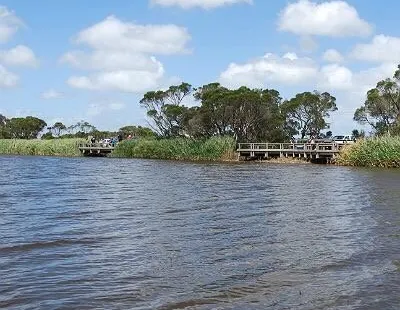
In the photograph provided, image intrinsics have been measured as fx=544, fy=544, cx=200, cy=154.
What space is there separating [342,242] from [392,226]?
2728mm

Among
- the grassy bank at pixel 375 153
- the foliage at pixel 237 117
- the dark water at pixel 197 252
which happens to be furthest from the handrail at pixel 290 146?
the dark water at pixel 197 252

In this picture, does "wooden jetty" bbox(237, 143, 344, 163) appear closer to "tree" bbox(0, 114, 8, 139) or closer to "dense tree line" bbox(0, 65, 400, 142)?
"dense tree line" bbox(0, 65, 400, 142)

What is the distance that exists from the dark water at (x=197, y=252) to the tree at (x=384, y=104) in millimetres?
45962

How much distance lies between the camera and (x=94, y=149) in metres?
70.2

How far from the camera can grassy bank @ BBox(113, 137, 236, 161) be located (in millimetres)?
56219

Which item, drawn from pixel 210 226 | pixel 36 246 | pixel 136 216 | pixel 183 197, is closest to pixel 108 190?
pixel 183 197

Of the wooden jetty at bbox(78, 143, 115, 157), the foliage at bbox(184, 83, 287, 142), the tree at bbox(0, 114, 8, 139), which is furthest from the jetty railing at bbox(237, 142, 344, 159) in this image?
the tree at bbox(0, 114, 8, 139)

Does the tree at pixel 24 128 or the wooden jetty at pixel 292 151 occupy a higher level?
the tree at pixel 24 128

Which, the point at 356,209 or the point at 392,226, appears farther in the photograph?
the point at 356,209

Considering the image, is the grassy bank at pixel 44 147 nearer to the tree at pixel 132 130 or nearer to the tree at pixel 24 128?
the tree at pixel 132 130

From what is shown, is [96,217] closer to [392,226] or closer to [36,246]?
[36,246]

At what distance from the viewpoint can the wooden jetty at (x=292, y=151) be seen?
5188 cm

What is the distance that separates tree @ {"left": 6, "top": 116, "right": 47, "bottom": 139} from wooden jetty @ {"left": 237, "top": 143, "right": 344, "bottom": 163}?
55845 mm

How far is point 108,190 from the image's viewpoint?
22.0 meters
